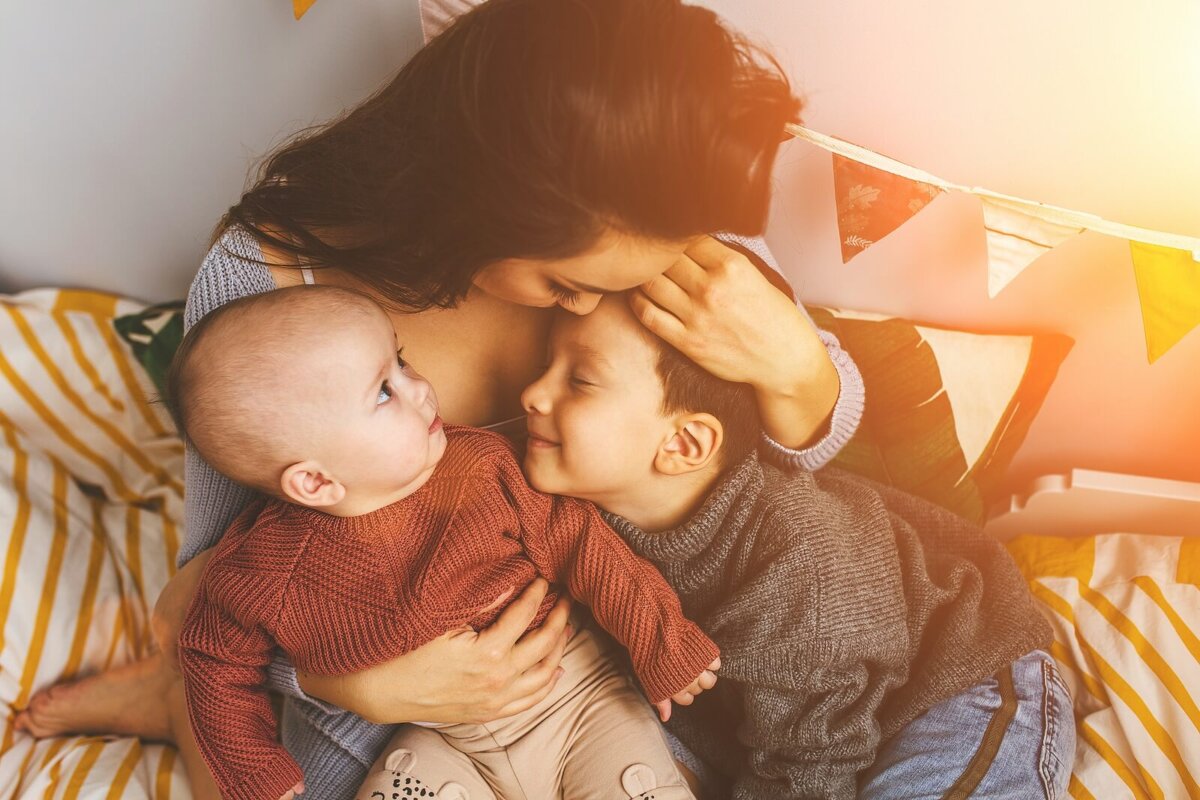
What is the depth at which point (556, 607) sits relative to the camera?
1042mm

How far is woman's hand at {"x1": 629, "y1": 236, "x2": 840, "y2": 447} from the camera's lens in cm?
91

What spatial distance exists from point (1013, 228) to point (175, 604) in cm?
→ 114

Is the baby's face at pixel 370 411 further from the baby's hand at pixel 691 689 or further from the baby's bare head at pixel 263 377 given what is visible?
the baby's hand at pixel 691 689

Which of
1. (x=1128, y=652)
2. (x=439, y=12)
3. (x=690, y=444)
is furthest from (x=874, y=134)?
(x=1128, y=652)

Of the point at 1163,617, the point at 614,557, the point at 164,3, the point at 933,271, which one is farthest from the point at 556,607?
the point at 164,3

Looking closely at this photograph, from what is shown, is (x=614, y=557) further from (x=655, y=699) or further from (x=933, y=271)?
(x=933, y=271)

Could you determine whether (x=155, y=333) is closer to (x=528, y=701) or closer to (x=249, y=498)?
(x=249, y=498)

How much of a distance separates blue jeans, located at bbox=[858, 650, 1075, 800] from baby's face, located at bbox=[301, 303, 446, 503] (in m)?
0.69

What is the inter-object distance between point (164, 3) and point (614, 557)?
3.19 feet

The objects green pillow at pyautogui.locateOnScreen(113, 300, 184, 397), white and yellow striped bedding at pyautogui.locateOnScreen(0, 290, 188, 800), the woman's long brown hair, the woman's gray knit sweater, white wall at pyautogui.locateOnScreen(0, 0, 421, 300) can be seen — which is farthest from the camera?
green pillow at pyautogui.locateOnScreen(113, 300, 184, 397)

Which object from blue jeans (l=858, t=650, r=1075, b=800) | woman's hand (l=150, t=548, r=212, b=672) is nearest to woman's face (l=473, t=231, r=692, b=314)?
woman's hand (l=150, t=548, r=212, b=672)

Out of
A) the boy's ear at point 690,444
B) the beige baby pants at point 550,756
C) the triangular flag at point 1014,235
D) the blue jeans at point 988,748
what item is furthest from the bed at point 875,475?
the beige baby pants at point 550,756

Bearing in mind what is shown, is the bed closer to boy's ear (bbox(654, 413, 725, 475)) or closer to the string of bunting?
the string of bunting

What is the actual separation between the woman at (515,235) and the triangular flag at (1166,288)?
342 mm
